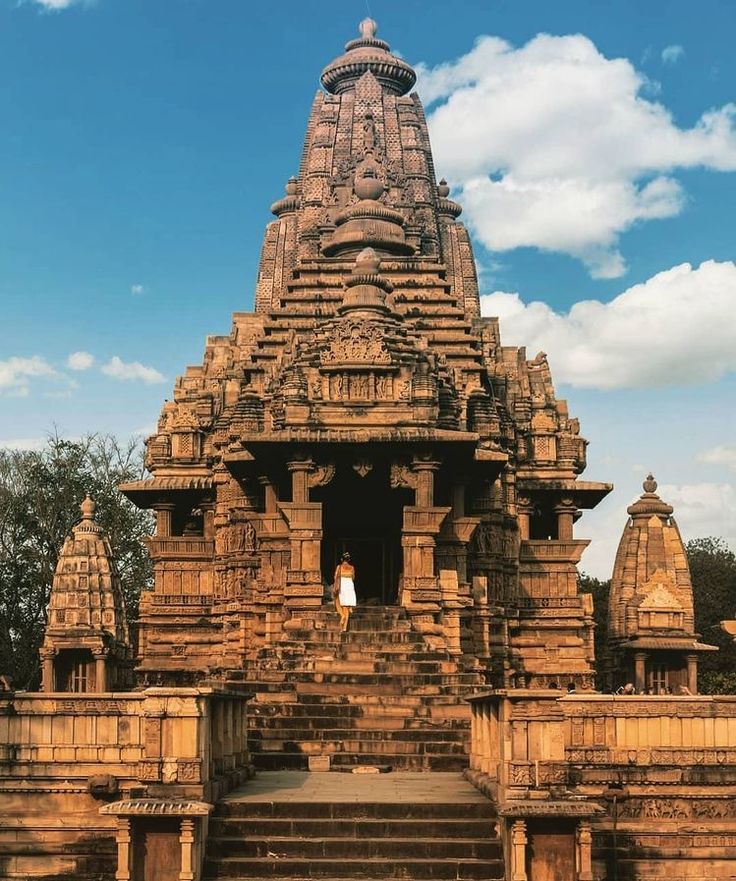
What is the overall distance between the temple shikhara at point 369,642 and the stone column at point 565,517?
5.5 inches

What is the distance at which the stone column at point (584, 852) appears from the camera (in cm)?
1331

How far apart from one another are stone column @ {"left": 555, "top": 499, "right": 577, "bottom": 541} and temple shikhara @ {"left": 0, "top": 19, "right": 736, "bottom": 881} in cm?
14

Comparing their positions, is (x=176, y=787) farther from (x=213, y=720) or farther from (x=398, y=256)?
(x=398, y=256)

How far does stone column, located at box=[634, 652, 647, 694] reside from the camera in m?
30.9

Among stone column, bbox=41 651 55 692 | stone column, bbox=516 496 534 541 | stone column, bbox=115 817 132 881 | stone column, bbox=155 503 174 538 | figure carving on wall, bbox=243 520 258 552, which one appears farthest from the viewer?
stone column, bbox=155 503 174 538

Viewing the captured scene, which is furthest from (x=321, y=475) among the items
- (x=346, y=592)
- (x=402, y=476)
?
(x=346, y=592)

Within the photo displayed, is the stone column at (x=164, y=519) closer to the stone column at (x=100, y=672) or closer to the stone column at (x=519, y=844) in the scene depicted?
the stone column at (x=100, y=672)

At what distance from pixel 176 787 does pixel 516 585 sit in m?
17.1

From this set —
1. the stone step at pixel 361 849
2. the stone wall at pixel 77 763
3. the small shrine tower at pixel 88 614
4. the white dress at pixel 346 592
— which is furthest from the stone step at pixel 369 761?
the small shrine tower at pixel 88 614

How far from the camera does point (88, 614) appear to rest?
100 ft

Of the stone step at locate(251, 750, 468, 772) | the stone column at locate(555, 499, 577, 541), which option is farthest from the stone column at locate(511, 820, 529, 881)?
the stone column at locate(555, 499, 577, 541)

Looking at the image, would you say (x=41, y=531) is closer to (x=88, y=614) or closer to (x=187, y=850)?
(x=88, y=614)

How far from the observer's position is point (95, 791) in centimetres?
1467

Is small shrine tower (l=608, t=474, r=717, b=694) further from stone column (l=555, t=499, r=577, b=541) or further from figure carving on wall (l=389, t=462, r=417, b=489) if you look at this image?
figure carving on wall (l=389, t=462, r=417, b=489)
